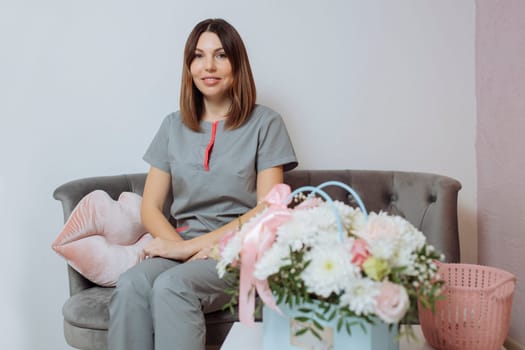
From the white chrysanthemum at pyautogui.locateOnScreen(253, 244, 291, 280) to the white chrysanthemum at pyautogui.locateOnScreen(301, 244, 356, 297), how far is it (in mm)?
41

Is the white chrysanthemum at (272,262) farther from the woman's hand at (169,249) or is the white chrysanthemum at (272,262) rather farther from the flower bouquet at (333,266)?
the woman's hand at (169,249)

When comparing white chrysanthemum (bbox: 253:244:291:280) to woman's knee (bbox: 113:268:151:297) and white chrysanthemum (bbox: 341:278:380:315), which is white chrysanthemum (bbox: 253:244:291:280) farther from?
woman's knee (bbox: 113:268:151:297)

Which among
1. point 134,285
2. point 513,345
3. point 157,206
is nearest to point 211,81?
point 157,206

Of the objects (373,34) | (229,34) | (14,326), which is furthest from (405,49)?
(14,326)

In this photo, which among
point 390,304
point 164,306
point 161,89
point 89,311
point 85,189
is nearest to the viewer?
point 390,304

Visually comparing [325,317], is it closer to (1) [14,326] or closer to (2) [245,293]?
(2) [245,293]

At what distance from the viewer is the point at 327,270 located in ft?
3.01

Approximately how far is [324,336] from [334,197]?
3.62 ft

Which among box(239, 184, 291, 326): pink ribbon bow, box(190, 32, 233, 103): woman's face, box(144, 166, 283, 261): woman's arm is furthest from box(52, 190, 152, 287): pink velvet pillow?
box(239, 184, 291, 326): pink ribbon bow

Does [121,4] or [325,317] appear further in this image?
[121,4]

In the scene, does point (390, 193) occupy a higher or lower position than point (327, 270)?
lower

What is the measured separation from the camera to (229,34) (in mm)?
1880

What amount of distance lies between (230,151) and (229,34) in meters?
0.39

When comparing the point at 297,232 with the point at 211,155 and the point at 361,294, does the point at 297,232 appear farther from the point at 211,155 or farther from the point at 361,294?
the point at 211,155
